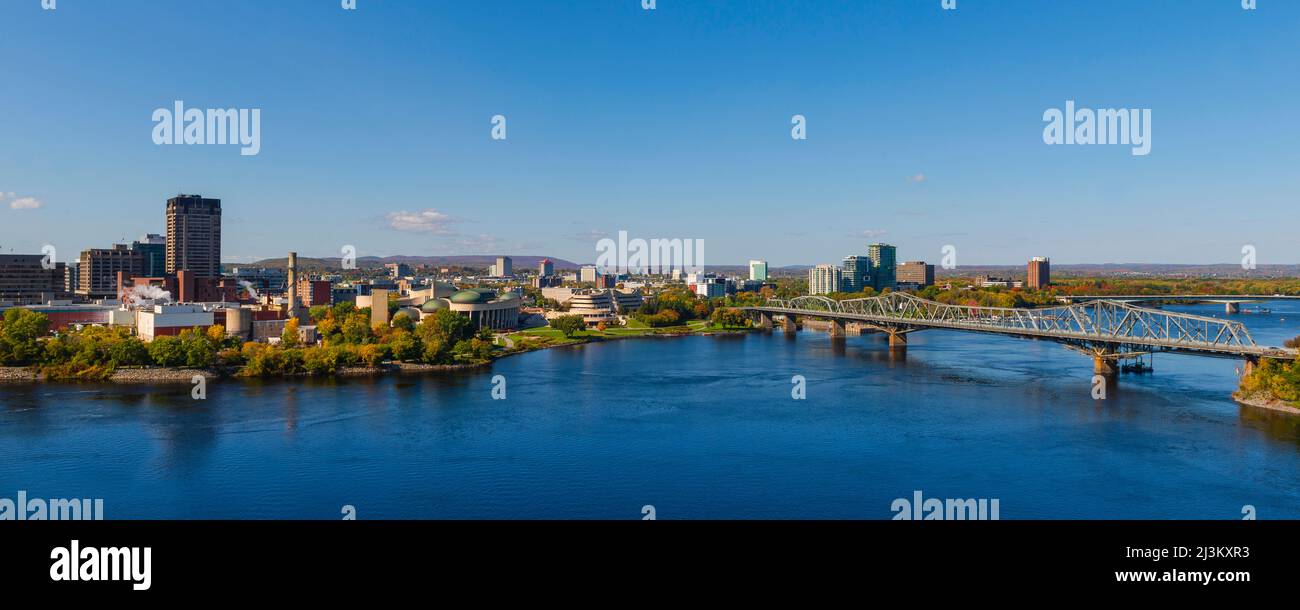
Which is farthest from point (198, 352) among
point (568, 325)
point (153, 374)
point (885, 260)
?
point (885, 260)

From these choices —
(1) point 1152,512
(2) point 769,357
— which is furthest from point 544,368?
(1) point 1152,512

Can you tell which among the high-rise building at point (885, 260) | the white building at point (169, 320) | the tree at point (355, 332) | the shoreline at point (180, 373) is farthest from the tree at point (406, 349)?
the high-rise building at point (885, 260)

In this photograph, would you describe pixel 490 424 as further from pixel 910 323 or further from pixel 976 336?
pixel 976 336

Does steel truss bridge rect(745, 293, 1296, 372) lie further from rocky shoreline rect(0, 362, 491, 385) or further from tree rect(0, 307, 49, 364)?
tree rect(0, 307, 49, 364)

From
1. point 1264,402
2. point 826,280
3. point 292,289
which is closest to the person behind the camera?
point 1264,402

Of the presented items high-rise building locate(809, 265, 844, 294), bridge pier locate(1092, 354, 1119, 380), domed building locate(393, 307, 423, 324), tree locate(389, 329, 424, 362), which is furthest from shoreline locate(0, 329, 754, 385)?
high-rise building locate(809, 265, 844, 294)

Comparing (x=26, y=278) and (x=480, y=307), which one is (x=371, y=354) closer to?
(x=480, y=307)

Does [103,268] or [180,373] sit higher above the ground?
[103,268]
